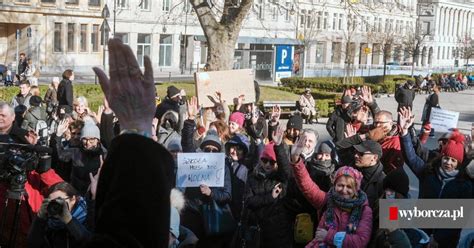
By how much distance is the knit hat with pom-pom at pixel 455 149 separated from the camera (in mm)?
6129

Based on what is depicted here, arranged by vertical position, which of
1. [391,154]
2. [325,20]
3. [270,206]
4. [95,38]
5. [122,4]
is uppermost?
[325,20]

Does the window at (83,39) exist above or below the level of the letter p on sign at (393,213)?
above

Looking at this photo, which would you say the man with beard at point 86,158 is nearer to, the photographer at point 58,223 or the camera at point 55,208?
the photographer at point 58,223

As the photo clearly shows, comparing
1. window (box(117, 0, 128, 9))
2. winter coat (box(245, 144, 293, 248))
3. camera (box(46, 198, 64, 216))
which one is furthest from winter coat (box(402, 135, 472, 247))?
window (box(117, 0, 128, 9))

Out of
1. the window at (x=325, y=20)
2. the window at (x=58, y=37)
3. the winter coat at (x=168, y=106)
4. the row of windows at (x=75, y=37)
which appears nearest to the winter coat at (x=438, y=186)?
the winter coat at (x=168, y=106)

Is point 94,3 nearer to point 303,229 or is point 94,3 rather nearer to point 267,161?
point 267,161

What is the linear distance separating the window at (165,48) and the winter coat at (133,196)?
168ft

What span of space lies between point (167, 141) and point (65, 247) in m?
2.88

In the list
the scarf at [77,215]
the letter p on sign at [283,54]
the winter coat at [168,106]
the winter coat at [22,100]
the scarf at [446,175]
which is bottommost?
the scarf at [77,215]

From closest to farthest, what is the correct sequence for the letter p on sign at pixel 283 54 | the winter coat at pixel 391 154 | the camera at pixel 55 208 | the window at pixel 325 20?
the camera at pixel 55 208 < the winter coat at pixel 391 154 < the letter p on sign at pixel 283 54 < the window at pixel 325 20

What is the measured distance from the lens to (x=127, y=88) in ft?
6.37

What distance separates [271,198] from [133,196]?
4167 mm

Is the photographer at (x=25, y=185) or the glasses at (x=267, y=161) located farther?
the glasses at (x=267, y=161)

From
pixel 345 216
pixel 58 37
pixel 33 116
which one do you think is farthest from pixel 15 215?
pixel 58 37
